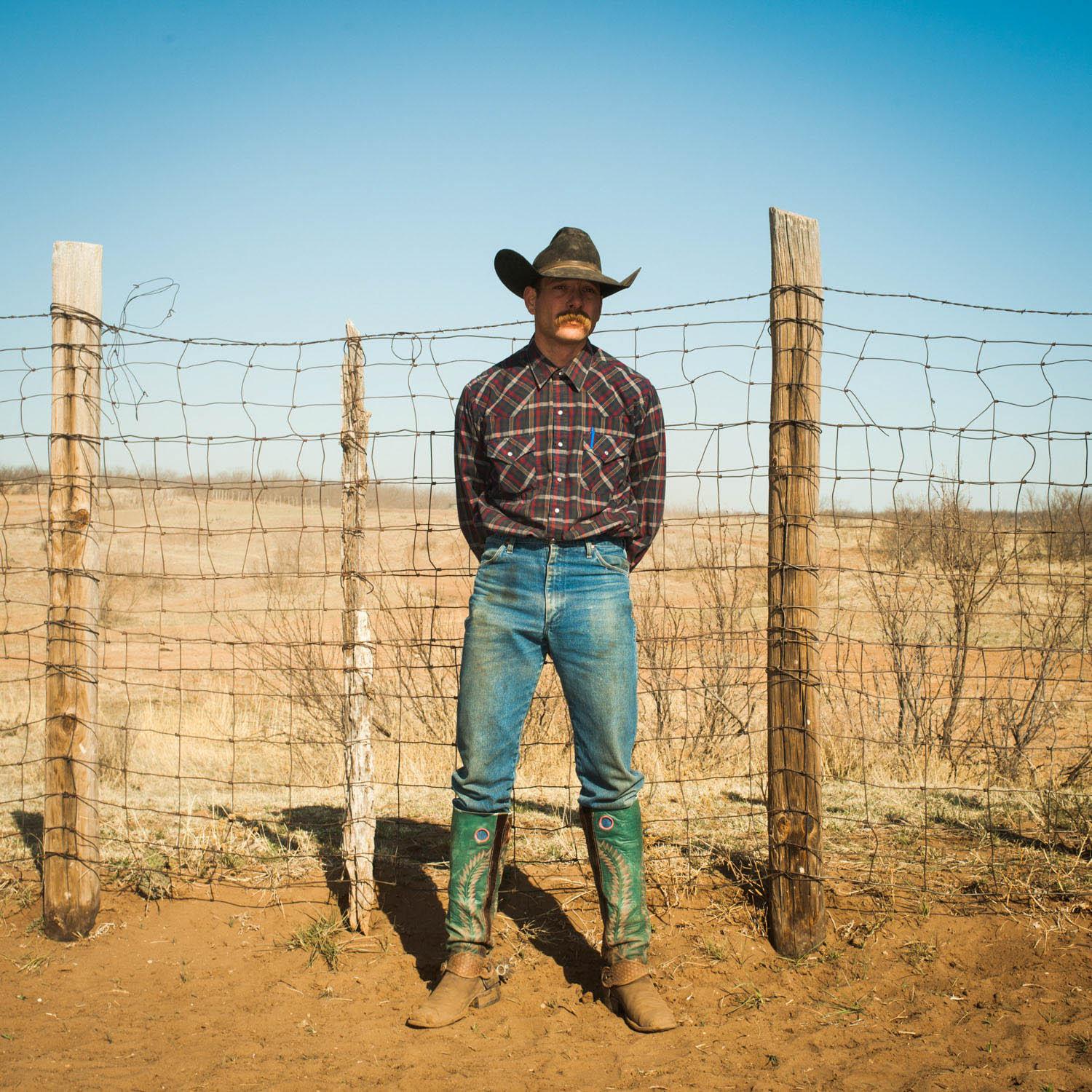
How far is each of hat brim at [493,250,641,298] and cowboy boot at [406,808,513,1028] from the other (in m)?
1.95

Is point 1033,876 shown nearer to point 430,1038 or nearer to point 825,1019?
point 825,1019

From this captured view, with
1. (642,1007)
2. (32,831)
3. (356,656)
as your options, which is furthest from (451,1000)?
(32,831)

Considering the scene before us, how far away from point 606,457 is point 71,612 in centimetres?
245

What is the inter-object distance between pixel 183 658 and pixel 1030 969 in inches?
579

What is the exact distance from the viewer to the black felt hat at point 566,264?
3244 mm

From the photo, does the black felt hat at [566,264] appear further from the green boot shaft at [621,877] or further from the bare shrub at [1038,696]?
the bare shrub at [1038,696]

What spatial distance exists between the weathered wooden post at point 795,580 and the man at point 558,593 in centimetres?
55

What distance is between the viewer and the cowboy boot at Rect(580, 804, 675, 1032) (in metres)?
3.30

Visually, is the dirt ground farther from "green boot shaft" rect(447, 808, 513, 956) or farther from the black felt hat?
the black felt hat

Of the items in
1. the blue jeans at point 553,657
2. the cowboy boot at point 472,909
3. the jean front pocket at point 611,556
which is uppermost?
the jean front pocket at point 611,556

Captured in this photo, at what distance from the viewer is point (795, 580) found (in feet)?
11.8

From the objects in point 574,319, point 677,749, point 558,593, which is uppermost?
point 574,319

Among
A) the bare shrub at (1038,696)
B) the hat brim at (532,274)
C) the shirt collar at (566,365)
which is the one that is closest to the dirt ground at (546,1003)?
the shirt collar at (566,365)

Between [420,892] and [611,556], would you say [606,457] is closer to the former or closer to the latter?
[611,556]
